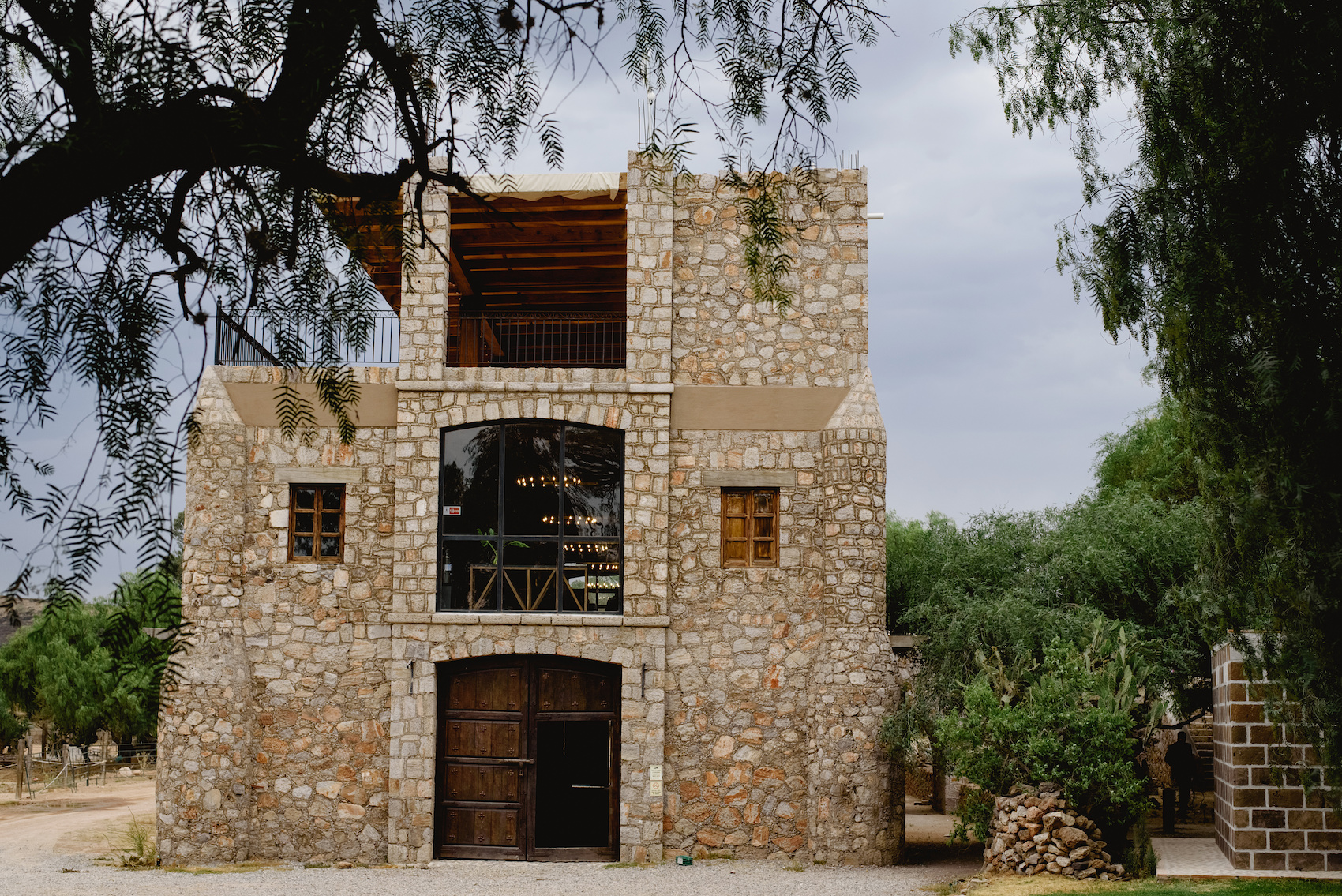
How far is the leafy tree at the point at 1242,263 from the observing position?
7062 millimetres

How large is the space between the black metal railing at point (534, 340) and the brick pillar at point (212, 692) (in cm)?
326

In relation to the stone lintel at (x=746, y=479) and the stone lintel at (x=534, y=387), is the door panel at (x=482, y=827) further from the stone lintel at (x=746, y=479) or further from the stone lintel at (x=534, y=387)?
the stone lintel at (x=534, y=387)

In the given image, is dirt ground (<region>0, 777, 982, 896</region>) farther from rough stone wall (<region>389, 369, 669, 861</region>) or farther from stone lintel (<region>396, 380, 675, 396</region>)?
stone lintel (<region>396, 380, 675, 396</region>)

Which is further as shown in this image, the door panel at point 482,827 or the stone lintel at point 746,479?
the stone lintel at point 746,479

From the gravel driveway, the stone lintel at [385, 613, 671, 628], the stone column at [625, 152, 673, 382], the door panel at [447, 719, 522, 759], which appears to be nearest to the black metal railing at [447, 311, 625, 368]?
the stone column at [625, 152, 673, 382]

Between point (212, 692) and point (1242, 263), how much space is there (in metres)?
11.9

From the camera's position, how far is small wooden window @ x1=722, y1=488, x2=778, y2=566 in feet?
48.9

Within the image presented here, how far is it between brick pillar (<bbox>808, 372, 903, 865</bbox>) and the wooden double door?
2.44 meters

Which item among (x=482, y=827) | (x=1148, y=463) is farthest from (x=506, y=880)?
(x=1148, y=463)

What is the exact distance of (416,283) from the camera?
49.9 feet

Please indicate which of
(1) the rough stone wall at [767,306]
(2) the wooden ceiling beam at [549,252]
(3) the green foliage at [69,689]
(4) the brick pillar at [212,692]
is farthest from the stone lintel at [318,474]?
(3) the green foliage at [69,689]

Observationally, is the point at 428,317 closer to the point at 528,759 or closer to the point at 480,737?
the point at 480,737

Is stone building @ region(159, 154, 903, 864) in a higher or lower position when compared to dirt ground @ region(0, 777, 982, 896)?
higher

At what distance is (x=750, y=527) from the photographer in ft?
49.0
